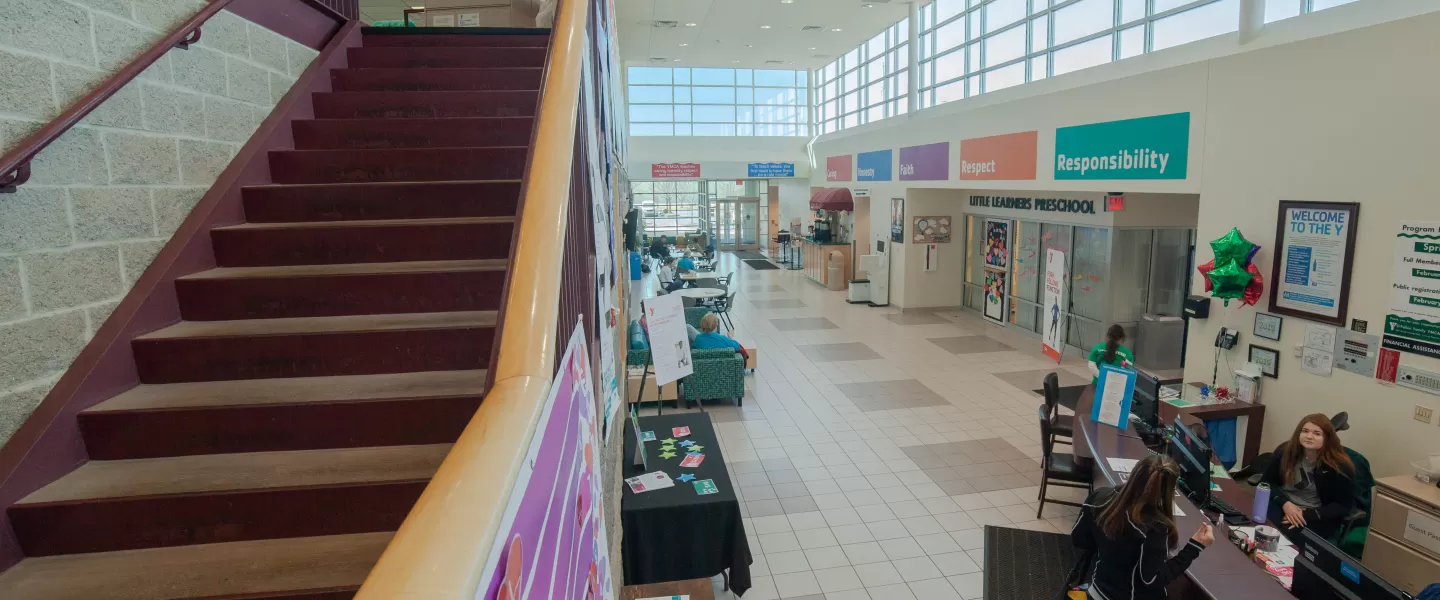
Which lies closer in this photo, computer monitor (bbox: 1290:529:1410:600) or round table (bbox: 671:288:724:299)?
computer monitor (bbox: 1290:529:1410:600)

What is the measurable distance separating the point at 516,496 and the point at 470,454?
0.33 ft

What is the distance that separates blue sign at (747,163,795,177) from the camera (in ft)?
71.0

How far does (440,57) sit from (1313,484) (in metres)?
6.18

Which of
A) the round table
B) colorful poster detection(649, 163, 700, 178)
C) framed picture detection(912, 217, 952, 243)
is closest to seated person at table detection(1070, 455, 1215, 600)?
the round table

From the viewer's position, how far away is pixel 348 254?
3316 mm

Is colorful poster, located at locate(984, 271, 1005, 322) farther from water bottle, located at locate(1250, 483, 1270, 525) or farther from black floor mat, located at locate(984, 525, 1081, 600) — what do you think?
water bottle, located at locate(1250, 483, 1270, 525)

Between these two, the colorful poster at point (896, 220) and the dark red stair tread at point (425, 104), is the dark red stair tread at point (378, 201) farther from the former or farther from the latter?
the colorful poster at point (896, 220)

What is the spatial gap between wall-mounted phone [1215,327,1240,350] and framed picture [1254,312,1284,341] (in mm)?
200

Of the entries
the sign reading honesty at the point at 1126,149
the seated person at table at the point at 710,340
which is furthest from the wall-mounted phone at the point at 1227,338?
the seated person at table at the point at 710,340

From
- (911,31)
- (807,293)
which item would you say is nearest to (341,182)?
(911,31)

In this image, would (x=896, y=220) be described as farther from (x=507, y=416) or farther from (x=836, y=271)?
(x=507, y=416)

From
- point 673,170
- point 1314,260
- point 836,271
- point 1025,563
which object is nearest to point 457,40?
point 1025,563

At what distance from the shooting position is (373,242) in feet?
10.9

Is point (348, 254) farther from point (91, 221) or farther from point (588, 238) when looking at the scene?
point (588, 238)
